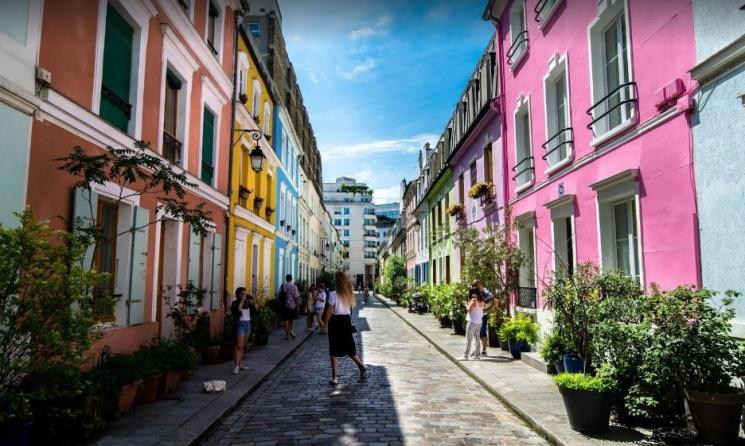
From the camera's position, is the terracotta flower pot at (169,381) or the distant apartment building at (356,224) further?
the distant apartment building at (356,224)

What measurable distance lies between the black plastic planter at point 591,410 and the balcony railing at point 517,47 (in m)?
9.07

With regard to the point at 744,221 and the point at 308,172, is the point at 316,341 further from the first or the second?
the point at 308,172

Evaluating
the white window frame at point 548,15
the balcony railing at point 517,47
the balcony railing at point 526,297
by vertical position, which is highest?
the balcony railing at point 517,47

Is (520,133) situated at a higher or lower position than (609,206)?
higher

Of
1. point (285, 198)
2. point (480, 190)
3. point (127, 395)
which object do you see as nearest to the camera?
point (127, 395)

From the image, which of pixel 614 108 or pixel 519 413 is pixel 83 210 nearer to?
pixel 519 413

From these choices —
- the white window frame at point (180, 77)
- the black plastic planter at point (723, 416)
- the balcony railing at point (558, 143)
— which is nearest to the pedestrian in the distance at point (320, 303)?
the white window frame at point (180, 77)

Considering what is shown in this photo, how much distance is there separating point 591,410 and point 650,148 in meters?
3.78

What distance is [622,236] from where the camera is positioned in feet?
27.5

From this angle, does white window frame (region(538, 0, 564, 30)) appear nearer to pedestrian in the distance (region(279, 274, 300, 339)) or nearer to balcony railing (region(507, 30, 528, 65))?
balcony railing (region(507, 30, 528, 65))

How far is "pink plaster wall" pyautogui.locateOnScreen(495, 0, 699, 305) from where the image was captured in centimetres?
634

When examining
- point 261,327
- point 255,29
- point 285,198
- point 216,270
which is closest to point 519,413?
point 261,327

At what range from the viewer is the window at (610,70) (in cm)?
807

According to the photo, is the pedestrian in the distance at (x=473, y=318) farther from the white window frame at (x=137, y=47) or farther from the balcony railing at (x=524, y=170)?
the white window frame at (x=137, y=47)
